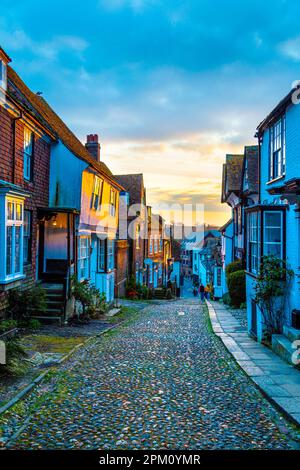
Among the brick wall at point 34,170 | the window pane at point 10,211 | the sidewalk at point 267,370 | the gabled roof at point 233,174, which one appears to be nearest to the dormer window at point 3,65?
the brick wall at point 34,170

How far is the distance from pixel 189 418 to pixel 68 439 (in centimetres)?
197

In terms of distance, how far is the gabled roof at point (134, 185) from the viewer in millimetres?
43156

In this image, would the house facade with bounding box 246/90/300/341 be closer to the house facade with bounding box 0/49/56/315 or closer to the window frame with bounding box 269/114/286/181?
the window frame with bounding box 269/114/286/181

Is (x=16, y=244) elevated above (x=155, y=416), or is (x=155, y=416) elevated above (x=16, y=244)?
(x=16, y=244)

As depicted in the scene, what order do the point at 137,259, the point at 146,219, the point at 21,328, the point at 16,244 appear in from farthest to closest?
the point at 146,219
the point at 137,259
the point at 21,328
the point at 16,244

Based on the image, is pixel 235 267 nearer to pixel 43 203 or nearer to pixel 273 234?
pixel 273 234

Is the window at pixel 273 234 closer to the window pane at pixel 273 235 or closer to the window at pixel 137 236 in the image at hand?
the window pane at pixel 273 235

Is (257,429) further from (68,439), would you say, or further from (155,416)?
(68,439)

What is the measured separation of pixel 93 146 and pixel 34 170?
14.6 meters

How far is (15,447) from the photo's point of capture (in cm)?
568

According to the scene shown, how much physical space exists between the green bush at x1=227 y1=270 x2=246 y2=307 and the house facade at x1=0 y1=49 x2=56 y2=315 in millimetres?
12835

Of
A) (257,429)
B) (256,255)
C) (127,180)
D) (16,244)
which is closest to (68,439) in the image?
(257,429)

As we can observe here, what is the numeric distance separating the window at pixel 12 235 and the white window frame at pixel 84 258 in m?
8.07

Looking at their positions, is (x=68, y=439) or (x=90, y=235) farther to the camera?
(x=90, y=235)
